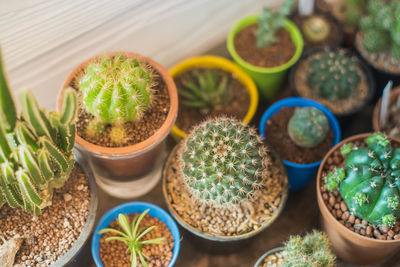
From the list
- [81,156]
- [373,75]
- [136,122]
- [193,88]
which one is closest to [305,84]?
[373,75]

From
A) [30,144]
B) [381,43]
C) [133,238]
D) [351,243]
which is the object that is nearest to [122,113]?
[30,144]

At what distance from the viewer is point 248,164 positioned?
1.28m

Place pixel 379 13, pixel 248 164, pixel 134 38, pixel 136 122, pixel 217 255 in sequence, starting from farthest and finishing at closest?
pixel 379 13 → pixel 134 38 → pixel 217 255 → pixel 136 122 → pixel 248 164

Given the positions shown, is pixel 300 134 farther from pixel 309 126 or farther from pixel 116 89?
pixel 116 89

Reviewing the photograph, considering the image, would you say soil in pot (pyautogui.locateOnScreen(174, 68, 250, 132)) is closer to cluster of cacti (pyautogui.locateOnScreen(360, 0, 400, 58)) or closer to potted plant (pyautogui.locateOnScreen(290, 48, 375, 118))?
potted plant (pyautogui.locateOnScreen(290, 48, 375, 118))

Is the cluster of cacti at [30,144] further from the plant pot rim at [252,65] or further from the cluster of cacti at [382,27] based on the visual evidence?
the cluster of cacti at [382,27]

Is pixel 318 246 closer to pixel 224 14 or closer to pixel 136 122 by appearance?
pixel 136 122

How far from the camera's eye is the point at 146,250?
1.40 metres

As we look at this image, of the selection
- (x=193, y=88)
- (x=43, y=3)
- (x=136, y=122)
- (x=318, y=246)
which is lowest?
(x=318, y=246)

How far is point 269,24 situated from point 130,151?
3.14ft

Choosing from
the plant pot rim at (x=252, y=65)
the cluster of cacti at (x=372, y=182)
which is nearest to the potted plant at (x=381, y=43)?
the plant pot rim at (x=252, y=65)

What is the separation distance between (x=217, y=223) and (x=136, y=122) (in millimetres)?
458

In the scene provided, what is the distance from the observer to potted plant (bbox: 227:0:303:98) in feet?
6.13

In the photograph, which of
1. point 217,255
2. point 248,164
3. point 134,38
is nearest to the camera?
point 248,164
